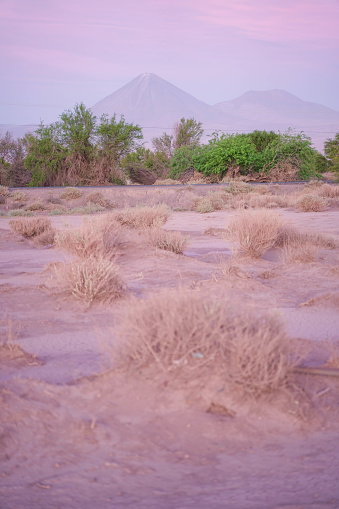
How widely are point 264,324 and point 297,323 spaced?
2.09 m

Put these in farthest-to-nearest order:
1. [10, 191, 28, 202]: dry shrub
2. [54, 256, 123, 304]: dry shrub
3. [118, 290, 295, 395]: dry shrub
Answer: [10, 191, 28, 202]: dry shrub, [54, 256, 123, 304]: dry shrub, [118, 290, 295, 395]: dry shrub

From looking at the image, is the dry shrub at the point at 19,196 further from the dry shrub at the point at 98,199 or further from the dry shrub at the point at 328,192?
the dry shrub at the point at 328,192

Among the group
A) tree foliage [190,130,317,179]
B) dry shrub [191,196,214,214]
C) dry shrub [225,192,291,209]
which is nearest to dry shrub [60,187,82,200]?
dry shrub [191,196,214,214]

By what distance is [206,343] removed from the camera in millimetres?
3551

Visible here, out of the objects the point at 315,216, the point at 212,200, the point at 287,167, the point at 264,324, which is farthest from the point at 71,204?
the point at 264,324

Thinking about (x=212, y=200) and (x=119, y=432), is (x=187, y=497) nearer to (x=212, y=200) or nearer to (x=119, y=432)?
(x=119, y=432)

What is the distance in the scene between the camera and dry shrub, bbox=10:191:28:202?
2206 cm

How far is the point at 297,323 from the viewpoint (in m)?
5.68

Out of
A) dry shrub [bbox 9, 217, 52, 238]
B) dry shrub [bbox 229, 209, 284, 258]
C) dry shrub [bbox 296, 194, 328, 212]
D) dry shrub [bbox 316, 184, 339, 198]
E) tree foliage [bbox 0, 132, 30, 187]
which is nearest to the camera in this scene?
dry shrub [bbox 229, 209, 284, 258]

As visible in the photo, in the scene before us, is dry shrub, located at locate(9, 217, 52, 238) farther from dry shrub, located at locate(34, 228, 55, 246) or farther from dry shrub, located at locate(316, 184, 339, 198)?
dry shrub, located at locate(316, 184, 339, 198)

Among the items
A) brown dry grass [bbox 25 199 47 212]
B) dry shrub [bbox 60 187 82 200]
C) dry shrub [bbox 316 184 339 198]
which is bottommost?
brown dry grass [bbox 25 199 47 212]

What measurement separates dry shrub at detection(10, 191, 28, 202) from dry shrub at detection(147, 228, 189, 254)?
1317 cm

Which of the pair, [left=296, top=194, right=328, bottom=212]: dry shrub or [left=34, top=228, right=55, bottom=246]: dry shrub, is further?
[left=296, top=194, right=328, bottom=212]: dry shrub

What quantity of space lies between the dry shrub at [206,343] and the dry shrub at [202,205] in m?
15.9
